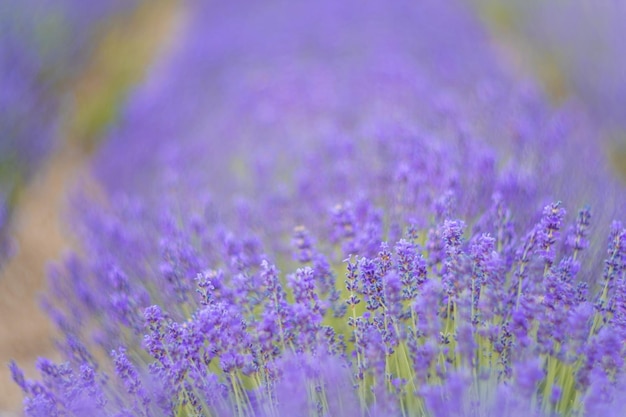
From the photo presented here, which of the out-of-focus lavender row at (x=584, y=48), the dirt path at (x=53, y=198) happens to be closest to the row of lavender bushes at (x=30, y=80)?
the dirt path at (x=53, y=198)

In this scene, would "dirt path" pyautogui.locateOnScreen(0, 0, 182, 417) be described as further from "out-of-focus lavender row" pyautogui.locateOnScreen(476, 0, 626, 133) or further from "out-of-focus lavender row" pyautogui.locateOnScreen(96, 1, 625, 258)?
"out-of-focus lavender row" pyautogui.locateOnScreen(476, 0, 626, 133)

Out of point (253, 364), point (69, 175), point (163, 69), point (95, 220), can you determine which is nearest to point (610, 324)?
point (253, 364)

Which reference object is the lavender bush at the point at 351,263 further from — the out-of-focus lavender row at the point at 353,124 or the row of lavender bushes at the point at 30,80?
the row of lavender bushes at the point at 30,80

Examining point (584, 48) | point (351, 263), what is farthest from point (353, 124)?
point (351, 263)

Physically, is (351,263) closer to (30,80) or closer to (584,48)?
(30,80)

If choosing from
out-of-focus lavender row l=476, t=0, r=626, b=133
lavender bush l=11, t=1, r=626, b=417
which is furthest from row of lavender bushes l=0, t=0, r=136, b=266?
out-of-focus lavender row l=476, t=0, r=626, b=133

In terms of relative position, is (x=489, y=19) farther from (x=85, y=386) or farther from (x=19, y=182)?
(x=85, y=386)
